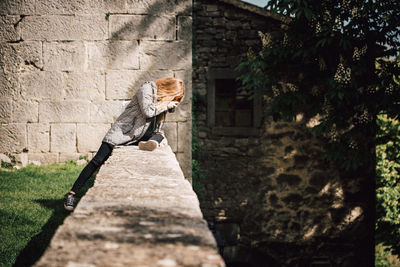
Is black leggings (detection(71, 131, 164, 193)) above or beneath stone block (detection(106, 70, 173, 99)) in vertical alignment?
beneath

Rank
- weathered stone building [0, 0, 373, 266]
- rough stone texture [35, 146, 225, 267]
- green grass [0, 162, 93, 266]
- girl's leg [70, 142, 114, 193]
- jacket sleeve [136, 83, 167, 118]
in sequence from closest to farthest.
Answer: rough stone texture [35, 146, 225, 267] → green grass [0, 162, 93, 266] → girl's leg [70, 142, 114, 193] → jacket sleeve [136, 83, 167, 118] → weathered stone building [0, 0, 373, 266]

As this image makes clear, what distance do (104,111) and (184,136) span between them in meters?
1.07

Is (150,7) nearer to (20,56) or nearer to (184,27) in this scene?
(184,27)

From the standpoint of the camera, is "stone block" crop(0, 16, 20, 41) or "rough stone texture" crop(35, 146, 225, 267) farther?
"stone block" crop(0, 16, 20, 41)

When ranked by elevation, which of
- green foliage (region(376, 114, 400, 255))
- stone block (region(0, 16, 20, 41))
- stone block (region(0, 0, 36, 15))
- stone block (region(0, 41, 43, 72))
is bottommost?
green foliage (region(376, 114, 400, 255))

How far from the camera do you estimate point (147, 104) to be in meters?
3.96

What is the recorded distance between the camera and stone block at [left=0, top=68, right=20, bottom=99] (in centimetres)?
498

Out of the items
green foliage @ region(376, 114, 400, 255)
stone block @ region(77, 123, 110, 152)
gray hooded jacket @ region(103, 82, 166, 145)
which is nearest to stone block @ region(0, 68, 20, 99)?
stone block @ region(77, 123, 110, 152)

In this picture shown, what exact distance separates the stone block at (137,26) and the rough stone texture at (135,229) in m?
2.98

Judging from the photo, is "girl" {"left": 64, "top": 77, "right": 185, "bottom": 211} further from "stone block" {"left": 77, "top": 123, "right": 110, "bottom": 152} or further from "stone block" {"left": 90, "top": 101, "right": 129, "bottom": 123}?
"stone block" {"left": 77, "top": 123, "right": 110, "bottom": 152}

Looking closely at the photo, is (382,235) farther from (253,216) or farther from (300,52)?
(300,52)

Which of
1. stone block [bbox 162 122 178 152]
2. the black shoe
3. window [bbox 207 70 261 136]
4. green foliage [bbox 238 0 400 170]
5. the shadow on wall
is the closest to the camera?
the shadow on wall

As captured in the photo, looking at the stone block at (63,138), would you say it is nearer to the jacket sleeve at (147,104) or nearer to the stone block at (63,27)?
the stone block at (63,27)

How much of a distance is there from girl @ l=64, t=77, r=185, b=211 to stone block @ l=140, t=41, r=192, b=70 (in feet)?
2.82
